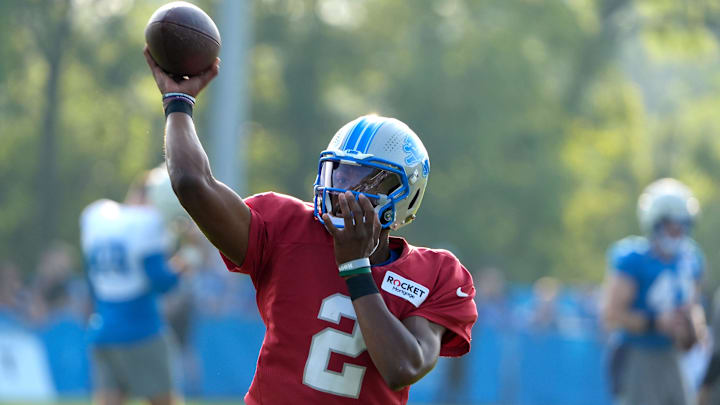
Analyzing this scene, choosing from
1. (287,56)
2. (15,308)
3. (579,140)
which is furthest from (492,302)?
(579,140)

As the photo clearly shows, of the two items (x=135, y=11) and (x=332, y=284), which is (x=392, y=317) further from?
(x=135, y=11)

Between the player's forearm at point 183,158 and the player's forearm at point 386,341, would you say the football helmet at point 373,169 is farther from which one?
the player's forearm at point 183,158

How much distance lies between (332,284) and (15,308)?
9.90 meters

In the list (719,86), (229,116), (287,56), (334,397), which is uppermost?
(719,86)

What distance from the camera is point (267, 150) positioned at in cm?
2770

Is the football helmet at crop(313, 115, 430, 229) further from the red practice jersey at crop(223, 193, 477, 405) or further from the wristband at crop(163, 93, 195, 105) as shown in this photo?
the wristband at crop(163, 93, 195, 105)

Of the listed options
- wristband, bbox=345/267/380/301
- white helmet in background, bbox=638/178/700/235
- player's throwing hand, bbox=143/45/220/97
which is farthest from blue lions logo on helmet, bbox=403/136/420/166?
white helmet in background, bbox=638/178/700/235

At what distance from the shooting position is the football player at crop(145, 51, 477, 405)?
322cm

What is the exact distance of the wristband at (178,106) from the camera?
3.30 m

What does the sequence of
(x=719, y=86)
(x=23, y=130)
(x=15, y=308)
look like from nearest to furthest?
(x=15, y=308)
(x=23, y=130)
(x=719, y=86)

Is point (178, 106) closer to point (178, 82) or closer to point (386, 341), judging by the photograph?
point (178, 82)

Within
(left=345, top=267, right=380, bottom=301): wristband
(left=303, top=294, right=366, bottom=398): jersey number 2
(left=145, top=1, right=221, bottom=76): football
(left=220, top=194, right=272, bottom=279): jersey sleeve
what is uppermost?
(left=145, top=1, right=221, bottom=76): football

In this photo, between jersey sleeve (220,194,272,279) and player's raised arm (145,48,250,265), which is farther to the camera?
jersey sleeve (220,194,272,279)

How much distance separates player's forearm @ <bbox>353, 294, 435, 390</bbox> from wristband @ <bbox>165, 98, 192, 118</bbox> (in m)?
0.73
